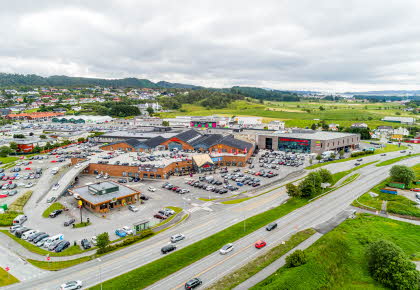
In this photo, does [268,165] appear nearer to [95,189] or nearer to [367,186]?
[367,186]

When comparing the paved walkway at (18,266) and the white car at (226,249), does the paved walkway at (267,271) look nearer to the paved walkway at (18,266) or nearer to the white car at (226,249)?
the white car at (226,249)

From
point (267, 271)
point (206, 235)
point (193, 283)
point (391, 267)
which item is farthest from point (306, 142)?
point (193, 283)

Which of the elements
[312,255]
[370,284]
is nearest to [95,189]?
[312,255]

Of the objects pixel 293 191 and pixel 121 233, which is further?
pixel 293 191

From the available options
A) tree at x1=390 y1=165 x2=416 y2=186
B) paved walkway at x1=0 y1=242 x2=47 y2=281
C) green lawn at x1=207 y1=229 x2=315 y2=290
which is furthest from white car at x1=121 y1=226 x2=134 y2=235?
tree at x1=390 y1=165 x2=416 y2=186

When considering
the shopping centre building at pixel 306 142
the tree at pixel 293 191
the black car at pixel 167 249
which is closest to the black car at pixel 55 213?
the black car at pixel 167 249

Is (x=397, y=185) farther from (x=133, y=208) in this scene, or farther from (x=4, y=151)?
(x=4, y=151)
